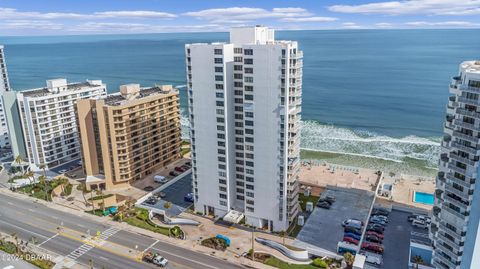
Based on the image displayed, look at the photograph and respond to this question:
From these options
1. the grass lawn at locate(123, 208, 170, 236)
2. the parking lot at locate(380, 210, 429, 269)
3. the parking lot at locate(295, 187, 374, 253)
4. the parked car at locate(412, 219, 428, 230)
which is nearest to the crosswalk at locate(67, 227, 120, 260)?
the grass lawn at locate(123, 208, 170, 236)

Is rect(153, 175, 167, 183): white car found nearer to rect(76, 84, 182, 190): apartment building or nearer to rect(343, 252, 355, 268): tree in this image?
rect(76, 84, 182, 190): apartment building

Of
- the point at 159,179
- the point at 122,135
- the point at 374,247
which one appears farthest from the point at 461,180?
the point at 122,135

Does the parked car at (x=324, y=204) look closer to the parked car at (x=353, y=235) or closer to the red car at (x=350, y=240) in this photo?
the parked car at (x=353, y=235)


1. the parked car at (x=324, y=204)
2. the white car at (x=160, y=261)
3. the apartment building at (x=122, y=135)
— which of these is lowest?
the white car at (x=160, y=261)

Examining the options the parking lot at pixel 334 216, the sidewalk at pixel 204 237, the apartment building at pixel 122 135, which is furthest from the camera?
the apartment building at pixel 122 135

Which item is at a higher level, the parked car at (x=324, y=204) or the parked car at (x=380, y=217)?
the parked car at (x=324, y=204)

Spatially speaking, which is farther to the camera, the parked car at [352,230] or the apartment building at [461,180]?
the parked car at [352,230]

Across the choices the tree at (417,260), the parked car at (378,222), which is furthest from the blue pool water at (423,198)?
the tree at (417,260)
